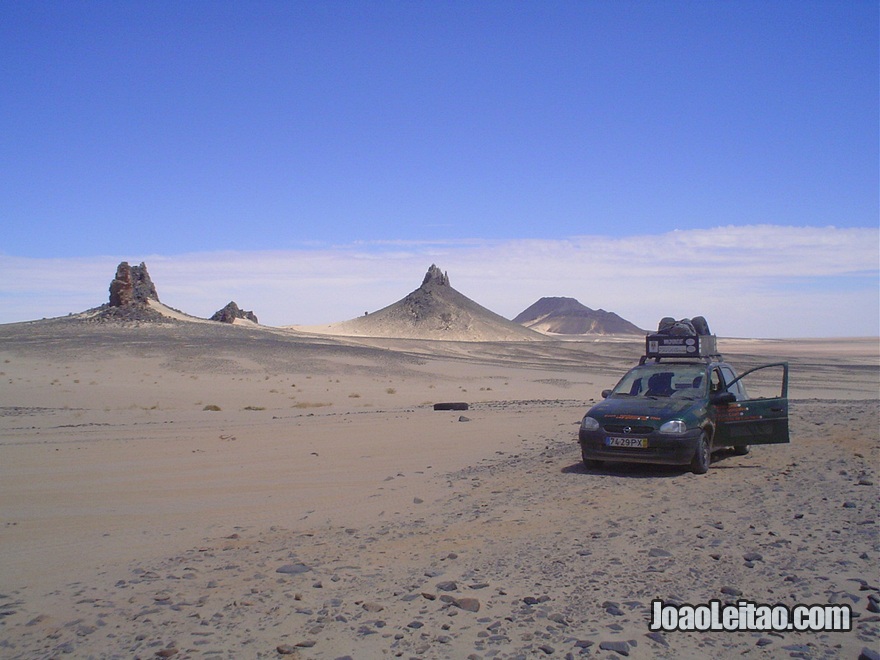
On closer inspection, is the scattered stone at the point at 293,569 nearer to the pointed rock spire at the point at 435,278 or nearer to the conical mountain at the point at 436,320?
the conical mountain at the point at 436,320

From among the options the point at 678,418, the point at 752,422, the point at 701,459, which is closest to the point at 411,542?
the point at 678,418

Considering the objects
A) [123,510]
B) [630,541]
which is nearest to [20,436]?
[123,510]

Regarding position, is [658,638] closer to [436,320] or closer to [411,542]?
[411,542]

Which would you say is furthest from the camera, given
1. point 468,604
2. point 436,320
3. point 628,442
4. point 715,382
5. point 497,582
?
point 436,320

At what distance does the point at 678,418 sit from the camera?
10461mm

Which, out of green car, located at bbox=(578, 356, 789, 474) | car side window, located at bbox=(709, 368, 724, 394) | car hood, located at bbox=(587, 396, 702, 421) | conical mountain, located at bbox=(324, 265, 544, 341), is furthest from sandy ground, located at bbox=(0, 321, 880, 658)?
conical mountain, located at bbox=(324, 265, 544, 341)

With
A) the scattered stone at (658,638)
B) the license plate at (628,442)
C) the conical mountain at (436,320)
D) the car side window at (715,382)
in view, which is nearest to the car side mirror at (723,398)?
the car side window at (715,382)

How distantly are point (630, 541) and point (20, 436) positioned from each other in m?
14.4

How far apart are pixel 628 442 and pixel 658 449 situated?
0.41 metres

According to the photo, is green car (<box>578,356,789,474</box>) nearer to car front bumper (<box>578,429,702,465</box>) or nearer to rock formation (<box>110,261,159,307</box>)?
car front bumper (<box>578,429,702,465</box>)

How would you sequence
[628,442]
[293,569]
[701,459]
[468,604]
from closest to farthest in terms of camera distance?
[468,604]
[293,569]
[628,442]
[701,459]

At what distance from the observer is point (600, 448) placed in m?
10.7

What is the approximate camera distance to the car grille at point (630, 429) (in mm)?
10492

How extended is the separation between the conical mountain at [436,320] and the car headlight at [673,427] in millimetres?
Answer: 96531
